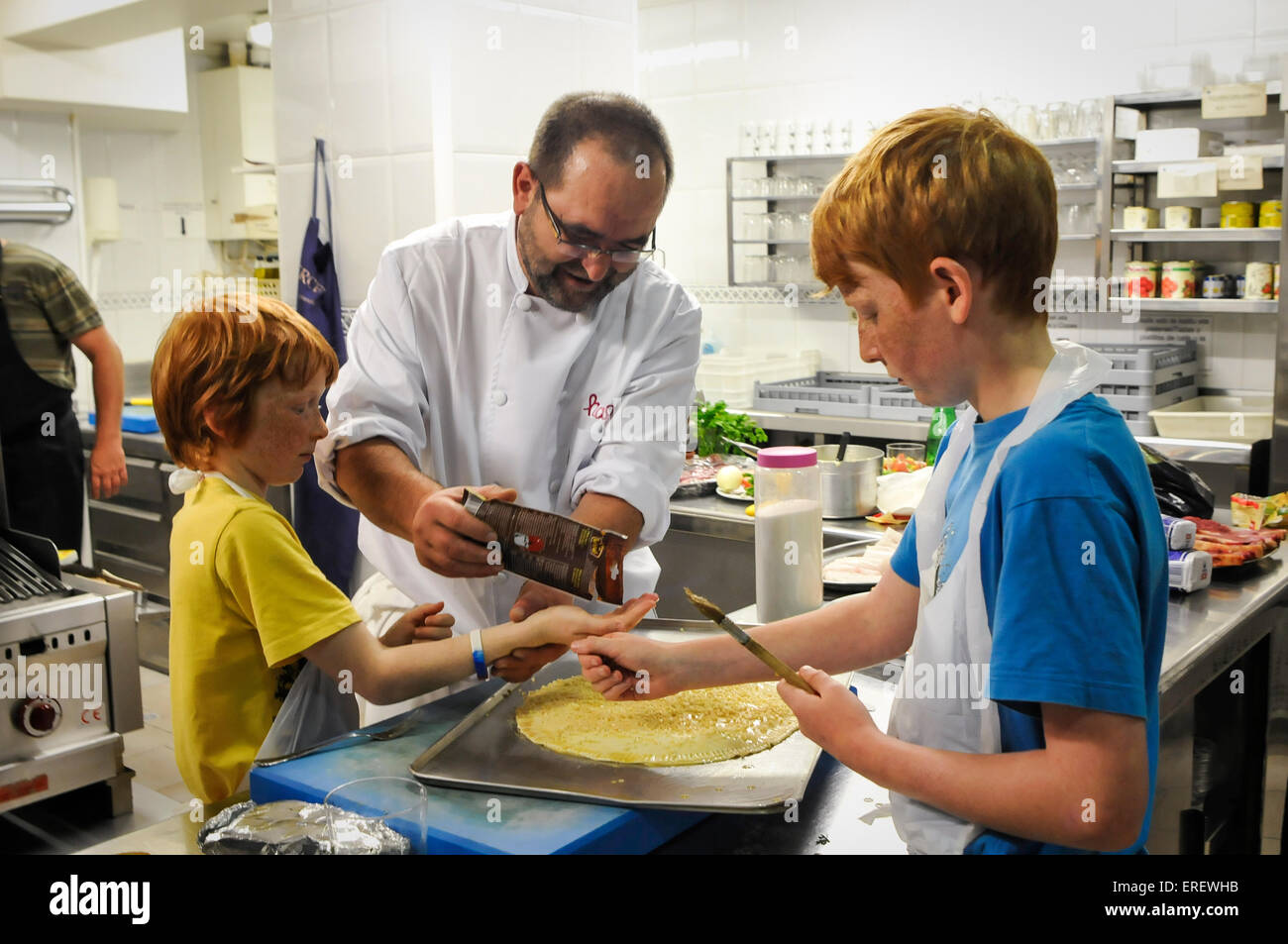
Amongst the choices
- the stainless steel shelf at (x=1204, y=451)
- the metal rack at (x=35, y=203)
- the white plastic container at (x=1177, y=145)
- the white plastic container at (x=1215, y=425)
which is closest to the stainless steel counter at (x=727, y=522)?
the stainless steel shelf at (x=1204, y=451)

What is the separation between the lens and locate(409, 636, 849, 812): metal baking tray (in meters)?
1.21

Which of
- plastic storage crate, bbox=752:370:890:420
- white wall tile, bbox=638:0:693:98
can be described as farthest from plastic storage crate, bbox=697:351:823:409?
white wall tile, bbox=638:0:693:98

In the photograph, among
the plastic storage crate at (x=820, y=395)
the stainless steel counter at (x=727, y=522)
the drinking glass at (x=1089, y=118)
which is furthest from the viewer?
the plastic storage crate at (x=820, y=395)

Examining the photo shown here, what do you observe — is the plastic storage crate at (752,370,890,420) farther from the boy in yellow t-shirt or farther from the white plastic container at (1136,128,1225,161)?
the boy in yellow t-shirt

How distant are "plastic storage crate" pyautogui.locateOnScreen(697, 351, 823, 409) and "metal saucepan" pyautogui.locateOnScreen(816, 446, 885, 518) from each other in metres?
2.43

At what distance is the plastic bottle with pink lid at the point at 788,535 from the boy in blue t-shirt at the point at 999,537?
2.58 ft

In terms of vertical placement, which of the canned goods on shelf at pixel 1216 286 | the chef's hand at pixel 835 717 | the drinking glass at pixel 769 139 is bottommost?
the chef's hand at pixel 835 717

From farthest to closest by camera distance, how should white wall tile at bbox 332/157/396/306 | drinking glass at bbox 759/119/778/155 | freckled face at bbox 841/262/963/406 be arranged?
1. drinking glass at bbox 759/119/778/155
2. white wall tile at bbox 332/157/396/306
3. freckled face at bbox 841/262/963/406

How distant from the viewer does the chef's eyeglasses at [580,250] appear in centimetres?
183

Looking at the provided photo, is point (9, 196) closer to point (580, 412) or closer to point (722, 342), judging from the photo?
point (722, 342)

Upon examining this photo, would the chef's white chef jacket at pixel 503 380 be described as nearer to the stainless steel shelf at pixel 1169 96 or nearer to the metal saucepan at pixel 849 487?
the metal saucepan at pixel 849 487

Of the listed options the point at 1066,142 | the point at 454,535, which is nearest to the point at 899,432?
the point at 1066,142

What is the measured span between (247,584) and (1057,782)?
1.09 metres

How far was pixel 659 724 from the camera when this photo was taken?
1.45 m
